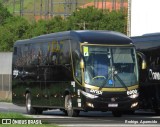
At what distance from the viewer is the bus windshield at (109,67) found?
2722 cm

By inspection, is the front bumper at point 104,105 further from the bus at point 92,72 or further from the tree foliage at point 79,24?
the tree foliage at point 79,24

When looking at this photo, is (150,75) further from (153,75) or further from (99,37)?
(99,37)

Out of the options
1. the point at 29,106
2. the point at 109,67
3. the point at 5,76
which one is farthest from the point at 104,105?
the point at 5,76

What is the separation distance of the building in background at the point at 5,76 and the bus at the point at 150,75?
24.9m

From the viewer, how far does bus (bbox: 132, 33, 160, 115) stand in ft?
97.9

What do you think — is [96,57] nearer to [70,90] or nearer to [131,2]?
[70,90]

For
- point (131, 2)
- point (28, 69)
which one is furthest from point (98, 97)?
point (131, 2)

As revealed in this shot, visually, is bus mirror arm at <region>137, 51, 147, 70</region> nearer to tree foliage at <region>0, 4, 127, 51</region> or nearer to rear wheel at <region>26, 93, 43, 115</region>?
rear wheel at <region>26, 93, 43, 115</region>

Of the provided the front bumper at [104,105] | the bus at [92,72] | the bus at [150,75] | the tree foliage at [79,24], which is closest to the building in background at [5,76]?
the bus at [92,72]

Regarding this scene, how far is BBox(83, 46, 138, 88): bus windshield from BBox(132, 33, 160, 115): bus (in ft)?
6.86

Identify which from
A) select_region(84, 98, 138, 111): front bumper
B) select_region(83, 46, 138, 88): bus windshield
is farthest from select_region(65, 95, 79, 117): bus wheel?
select_region(83, 46, 138, 88): bus windshield

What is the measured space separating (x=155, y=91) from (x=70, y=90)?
383cm

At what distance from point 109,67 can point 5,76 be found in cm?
2909

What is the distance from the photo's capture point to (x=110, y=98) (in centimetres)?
2722
